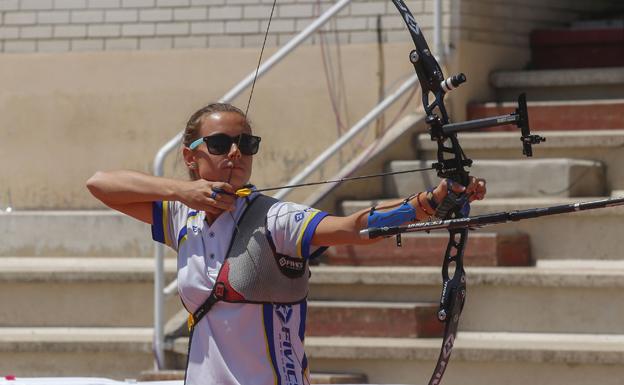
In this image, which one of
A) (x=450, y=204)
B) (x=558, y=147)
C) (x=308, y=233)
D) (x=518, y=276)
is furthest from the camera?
(x=558, y=147)

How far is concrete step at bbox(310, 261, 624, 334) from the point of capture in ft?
24.2

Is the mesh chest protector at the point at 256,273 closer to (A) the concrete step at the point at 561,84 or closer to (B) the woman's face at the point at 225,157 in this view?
(B) the woman's face at the point at 225,157

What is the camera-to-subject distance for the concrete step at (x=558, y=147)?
26.9 feet

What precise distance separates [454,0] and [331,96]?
0.96m

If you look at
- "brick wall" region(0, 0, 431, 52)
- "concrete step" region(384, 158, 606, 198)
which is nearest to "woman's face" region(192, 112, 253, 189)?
"concrete step" region(384, 158, 606, 198)

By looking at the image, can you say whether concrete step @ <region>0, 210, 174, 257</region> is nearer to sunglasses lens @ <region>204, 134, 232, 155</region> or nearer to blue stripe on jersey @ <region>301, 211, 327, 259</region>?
sunglasses lens @ <region>204, 134, 232, 155</region>

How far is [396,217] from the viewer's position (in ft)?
13.5

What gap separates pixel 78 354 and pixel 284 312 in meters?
4.14

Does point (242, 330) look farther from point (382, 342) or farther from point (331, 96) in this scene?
point (331, 96)

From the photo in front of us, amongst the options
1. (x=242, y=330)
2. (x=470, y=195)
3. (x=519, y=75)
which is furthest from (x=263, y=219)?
(x=519, y=75)

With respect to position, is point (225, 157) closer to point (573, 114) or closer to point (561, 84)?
point (573, 114)

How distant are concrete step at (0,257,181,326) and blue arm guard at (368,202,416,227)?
176 inches

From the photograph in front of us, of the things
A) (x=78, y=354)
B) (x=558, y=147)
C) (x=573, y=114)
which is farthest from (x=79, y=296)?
(x=573, y=114)

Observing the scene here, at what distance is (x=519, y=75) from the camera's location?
359 inches
